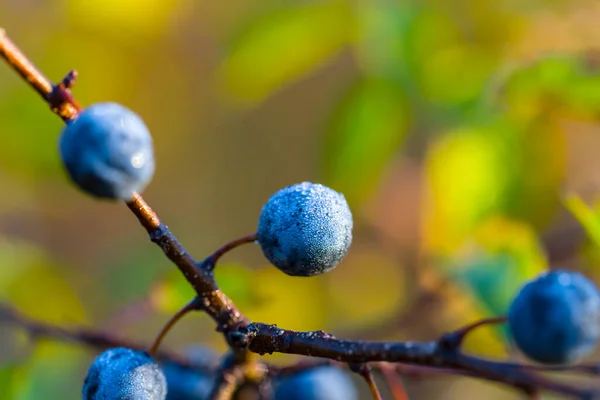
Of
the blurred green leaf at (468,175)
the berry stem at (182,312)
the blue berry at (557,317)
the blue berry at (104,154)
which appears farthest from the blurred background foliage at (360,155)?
the blue berry at (104,154)

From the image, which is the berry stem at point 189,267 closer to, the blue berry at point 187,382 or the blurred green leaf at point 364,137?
the blue berry at point 187,382

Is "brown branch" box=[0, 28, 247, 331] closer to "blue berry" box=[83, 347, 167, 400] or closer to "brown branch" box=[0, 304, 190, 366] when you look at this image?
"blue berry" box=[83, 347, 167, 400]

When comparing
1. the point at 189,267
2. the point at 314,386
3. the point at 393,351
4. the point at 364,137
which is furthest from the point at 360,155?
Result: the point at 189,267

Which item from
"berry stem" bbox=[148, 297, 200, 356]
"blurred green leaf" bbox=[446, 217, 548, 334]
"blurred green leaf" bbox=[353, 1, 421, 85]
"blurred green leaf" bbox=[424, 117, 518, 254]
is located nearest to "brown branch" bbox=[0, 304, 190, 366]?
"berry stem" bbox=[148, 297, 200, 356]

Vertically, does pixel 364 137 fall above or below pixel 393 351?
above

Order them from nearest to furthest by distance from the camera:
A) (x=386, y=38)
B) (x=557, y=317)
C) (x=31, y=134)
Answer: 1. (x=557, y=317)
2. (x=386, y=38)
3. (x=31, y=134)

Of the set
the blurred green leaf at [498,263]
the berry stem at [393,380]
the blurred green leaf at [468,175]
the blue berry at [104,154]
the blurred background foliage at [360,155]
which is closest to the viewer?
the blue berry at [104,154]

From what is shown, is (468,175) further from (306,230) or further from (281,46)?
(306,230)
